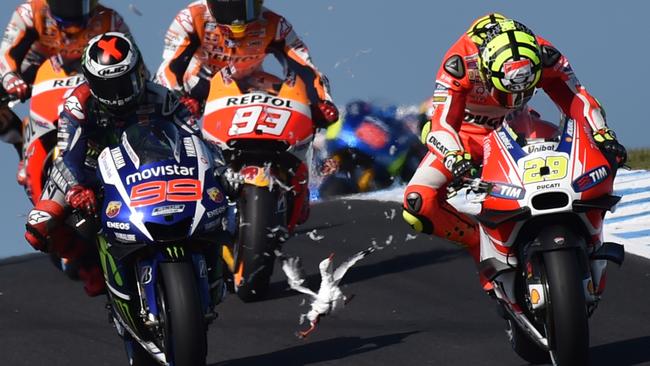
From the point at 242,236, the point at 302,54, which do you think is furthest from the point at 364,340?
the point at 302,54

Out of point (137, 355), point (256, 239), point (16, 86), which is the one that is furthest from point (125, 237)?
point (16, 86)

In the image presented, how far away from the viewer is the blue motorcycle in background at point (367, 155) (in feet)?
48.8

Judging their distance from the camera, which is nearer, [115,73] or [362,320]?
[115,73]

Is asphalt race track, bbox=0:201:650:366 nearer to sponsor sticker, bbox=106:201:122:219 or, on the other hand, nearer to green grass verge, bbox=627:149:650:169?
sponsor sticker, bbox=106:201:122:219

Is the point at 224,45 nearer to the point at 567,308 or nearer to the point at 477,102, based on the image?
the point at 477,102

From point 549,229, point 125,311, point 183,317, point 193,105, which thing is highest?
point 549,229

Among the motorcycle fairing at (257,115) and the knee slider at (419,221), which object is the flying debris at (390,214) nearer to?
the motorcycle fairing at (257,115)

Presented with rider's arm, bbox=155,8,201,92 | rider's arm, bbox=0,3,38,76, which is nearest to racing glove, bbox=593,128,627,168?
rider's arm, bbox=155,8,201,92

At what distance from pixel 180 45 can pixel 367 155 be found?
4112 mm

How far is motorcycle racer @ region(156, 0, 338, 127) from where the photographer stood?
10.8m

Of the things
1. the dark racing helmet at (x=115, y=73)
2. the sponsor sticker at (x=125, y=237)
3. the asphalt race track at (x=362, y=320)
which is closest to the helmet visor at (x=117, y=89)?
the dark racing helmet at (x=115, y=73)

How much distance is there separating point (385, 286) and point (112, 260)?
3.00 metres

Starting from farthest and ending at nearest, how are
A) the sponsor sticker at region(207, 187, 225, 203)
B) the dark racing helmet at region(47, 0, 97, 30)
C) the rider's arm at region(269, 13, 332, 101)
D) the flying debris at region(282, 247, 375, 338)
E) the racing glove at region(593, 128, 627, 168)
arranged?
the dark racing helmet at region(47, 0, 97, 30) < the rider's arm at region(269, 13, 332, 101) < the flying debris at region(282, 247, 375, 338) < the racing glove at region(593, 128, 627, 168) < the sponsor sticker at region(207, 187, 225, 203)

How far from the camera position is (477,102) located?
8.56 meters
